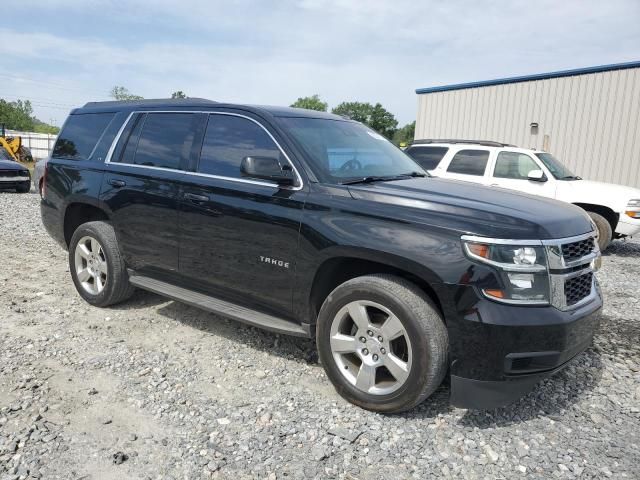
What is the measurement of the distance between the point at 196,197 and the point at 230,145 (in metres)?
Result: 0.46

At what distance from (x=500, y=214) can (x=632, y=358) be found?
2233 millimetres

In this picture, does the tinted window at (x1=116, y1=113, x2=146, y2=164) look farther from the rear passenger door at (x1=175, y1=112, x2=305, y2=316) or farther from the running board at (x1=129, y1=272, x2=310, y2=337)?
the running board at (x1=129, y1=272, x2=310, y2=337)

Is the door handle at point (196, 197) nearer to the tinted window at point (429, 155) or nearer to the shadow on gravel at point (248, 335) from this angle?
the shadow on gravel at point (248, 335)

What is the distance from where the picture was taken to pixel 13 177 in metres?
15.0

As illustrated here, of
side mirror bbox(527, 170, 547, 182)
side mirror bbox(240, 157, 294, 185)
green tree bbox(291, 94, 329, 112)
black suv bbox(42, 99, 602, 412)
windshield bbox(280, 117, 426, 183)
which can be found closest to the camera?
black suv bbox(42, 99, 602, 412)

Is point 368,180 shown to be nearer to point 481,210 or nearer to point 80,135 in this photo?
point 481,210

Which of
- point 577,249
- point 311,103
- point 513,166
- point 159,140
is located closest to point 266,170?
point 159,140

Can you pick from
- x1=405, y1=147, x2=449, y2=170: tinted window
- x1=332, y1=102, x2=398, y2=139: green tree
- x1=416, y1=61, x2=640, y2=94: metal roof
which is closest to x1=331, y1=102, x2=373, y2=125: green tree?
x1=332, y1=102, x2=398, y2=139: green tree

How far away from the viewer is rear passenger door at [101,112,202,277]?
4.11 meters

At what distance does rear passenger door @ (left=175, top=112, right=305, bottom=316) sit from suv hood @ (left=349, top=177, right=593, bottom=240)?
1.93ft

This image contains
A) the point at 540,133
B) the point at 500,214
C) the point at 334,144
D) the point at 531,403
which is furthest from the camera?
the point at 540,133

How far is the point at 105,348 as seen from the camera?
13.2 feet

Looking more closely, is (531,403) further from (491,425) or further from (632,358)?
(632,358)

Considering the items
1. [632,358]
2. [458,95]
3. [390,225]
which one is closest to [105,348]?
[390,225]
